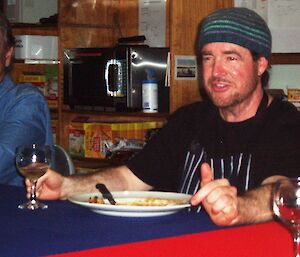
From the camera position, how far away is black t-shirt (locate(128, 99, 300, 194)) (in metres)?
2.07

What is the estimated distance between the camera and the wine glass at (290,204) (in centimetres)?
125

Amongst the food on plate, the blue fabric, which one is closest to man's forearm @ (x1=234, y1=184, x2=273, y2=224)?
the food on plate

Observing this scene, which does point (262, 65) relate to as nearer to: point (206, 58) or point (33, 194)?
point (206, 58)

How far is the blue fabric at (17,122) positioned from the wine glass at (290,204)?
1.34 meters

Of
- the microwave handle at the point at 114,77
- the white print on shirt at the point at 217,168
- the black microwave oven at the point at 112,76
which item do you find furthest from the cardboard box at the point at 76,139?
the white print on shirt at the point at 217,168

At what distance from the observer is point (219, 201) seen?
1.51m

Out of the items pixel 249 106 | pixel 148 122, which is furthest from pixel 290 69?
pixel 249 106

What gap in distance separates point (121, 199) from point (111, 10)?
277 cm

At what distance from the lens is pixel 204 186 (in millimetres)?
1530

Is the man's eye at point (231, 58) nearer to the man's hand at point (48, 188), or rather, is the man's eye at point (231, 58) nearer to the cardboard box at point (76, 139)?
the man's hand at point (48, 188)

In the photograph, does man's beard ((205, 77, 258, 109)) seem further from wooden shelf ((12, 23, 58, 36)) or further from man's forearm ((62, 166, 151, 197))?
wooden shelf ((12, 23, 58, 36))

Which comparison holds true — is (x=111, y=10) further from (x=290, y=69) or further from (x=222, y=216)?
(x=222, y=216)

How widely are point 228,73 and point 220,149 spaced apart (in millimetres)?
253

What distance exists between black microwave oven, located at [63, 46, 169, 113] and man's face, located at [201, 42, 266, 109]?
5.20 feet
